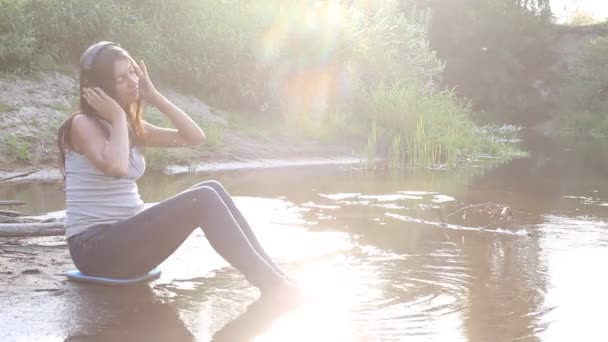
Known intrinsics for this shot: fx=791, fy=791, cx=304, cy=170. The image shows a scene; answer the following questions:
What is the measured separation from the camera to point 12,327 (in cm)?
356

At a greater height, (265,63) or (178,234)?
(265,63)

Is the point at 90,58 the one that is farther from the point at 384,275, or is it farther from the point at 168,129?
the point at 384,275

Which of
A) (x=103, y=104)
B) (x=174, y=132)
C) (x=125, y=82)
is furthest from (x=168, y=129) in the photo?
(x=103, y=104)

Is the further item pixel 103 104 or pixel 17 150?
pixel 17 150

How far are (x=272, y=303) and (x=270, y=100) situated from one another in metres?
11.3

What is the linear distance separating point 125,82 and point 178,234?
2.79 feet

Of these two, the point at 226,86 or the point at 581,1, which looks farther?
the point at 581,1

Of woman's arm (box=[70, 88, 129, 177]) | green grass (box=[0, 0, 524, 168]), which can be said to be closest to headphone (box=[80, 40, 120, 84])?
woman's arm (box=[70, 88, 129, 177])

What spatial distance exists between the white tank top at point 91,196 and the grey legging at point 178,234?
2.5 inches

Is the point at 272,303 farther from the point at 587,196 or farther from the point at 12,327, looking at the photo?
the point at 587,196

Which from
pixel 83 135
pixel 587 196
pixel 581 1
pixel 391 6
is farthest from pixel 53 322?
pixel 581 1

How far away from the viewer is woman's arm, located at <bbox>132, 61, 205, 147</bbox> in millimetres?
4645

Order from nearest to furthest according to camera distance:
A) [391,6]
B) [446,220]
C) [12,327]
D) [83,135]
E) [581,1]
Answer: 1. [12,327]
2. [83,135]
3. [446,220]
4. [391,6]
5. [581,1]

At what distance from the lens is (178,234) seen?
4.16 meters
